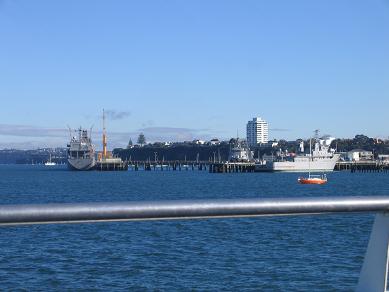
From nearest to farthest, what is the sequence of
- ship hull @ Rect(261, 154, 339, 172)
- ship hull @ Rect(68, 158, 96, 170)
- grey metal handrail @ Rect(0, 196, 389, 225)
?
grey metal handrail @ Rect(0, 196, 389, 225) → ship hull @ Rect(261, 154, 339, 172) → ship hull @ Rect(68, 158, 96, 170)

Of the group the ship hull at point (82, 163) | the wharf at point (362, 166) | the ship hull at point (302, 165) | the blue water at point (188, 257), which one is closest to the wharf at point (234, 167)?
the ship hull at point (302, 165)

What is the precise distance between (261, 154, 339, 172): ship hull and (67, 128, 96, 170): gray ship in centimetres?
5410

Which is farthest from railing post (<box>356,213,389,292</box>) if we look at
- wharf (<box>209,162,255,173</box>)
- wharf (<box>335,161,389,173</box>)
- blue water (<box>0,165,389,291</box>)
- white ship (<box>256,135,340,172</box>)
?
wharf (<box>335,161,389,173</box>)

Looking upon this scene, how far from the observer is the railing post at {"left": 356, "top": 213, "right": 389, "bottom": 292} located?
3025mm

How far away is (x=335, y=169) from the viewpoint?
17588 centimetres

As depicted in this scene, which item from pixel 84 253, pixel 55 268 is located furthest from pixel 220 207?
pixel 84 253

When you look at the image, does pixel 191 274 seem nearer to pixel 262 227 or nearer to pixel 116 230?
pixel 116 230

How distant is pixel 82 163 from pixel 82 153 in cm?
280

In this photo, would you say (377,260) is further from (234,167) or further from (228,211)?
(234,167)

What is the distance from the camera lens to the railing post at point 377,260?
3.03m

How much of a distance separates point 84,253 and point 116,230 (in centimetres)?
533

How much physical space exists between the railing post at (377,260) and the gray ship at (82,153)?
187606 mm

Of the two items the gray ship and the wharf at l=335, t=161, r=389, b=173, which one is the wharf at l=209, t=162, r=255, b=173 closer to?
the wharf at l=335, t=161, r=389, b=173

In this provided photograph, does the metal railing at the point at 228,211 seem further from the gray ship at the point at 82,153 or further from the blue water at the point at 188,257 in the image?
the gray ship at the point at 82,153
